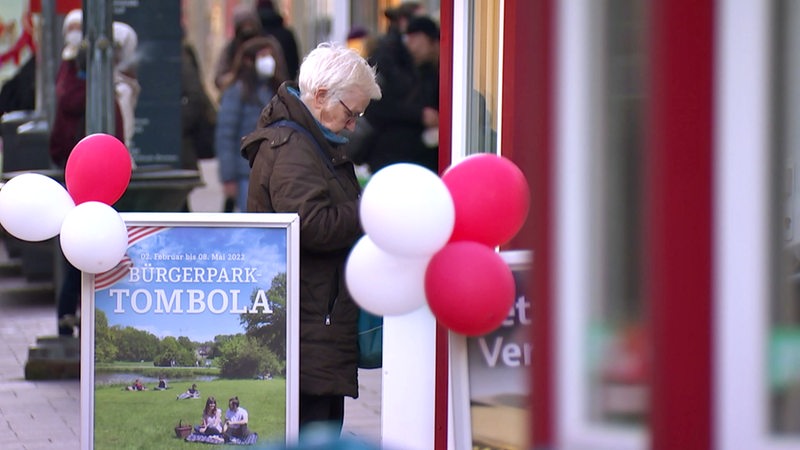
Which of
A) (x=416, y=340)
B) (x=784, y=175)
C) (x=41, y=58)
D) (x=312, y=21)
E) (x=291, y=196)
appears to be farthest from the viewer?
(x=312, y=21)

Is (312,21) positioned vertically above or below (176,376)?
above

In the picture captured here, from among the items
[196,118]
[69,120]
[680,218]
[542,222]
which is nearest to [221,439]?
[542,222]

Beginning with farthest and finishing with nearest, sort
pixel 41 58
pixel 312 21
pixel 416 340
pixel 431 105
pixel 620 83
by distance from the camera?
pixel 312 21, pixel 41 58, pixel 431 105, pixel 416 340, pixel 620 83

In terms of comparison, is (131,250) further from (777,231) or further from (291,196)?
Answer: (777,231)

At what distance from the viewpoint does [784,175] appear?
2668 mm

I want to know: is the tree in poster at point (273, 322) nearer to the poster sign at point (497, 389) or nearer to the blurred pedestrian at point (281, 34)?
the poster sign at point (497, 389)

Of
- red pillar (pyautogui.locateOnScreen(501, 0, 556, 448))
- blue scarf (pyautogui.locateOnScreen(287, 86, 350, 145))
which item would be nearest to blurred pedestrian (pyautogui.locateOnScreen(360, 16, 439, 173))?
blue scarf (pyautogui.locateOnScreen(287, 86, 350, 145))

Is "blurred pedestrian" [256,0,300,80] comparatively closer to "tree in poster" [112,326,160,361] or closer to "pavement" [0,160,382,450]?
"pavement" [0,160,382,450]

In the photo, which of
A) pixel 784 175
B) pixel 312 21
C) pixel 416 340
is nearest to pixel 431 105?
pixel 416 340

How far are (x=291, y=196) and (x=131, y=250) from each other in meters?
0.51

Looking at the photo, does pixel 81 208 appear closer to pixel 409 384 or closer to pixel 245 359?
pixel 245 359

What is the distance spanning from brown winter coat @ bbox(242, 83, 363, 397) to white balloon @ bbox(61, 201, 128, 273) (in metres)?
0.48

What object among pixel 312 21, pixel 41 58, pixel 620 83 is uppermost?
pixel 312 21

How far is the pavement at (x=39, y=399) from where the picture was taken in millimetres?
6504
